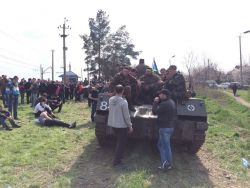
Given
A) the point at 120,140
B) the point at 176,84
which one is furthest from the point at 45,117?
the point at 120,140

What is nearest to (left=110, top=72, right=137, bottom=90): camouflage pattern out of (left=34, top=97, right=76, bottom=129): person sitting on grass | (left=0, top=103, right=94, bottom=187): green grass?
(left=0, top=103, right=94, bottom=187): green grass

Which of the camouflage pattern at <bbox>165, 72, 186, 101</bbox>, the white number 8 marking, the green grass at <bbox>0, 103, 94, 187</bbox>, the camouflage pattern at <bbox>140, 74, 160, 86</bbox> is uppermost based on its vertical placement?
the camouflage pattern at <bbox>140, 74, 160, 86</bbox>

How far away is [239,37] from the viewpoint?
79.1 m

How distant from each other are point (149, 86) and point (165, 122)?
8.52 feet

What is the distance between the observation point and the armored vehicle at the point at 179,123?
1027 cm

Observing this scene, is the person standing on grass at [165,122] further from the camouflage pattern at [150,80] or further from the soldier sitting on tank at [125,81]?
the camouflage pattern at [150,80]

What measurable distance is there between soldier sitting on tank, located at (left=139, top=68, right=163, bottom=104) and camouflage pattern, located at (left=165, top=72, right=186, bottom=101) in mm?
897

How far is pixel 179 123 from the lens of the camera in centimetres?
1030

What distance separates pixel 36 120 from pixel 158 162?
7.48 m

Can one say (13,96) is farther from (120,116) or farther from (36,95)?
(120,116)

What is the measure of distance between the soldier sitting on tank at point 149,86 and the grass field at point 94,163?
1291 mm

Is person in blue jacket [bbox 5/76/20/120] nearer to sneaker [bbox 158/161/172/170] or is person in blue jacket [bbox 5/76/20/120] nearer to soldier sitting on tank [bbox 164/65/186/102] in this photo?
soldier sitting on tank [bbox 164/65/186/102]

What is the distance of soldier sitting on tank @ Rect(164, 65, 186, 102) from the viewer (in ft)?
34.6

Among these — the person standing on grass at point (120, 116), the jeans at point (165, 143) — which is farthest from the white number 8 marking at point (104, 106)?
the jeans at point (165, 143)
